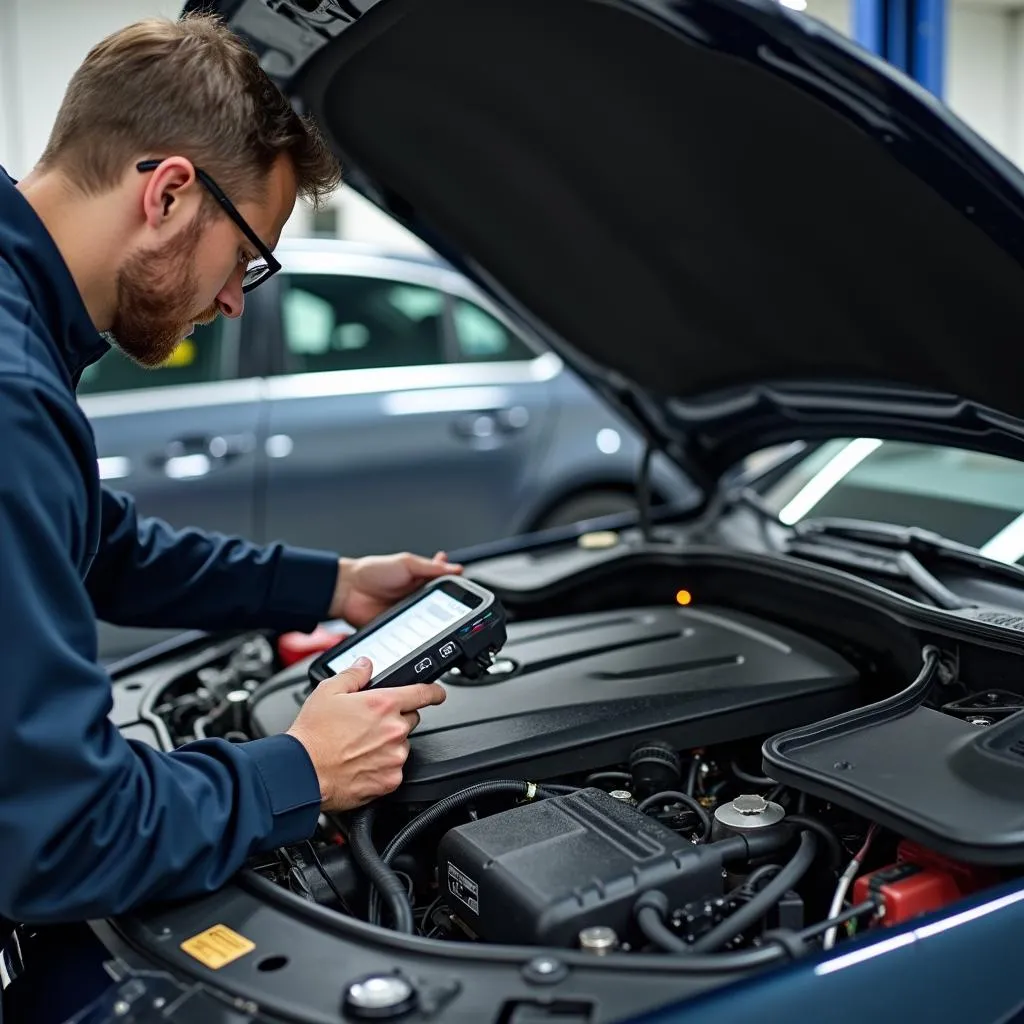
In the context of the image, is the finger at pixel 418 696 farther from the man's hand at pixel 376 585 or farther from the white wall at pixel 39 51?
the white wall at pixel 39 51

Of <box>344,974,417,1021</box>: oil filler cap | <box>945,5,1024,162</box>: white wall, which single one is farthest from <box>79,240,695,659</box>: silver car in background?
<box>945,5,1024,162</box>: white wall

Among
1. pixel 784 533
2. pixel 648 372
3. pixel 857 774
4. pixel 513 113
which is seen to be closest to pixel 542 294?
pixel 648 372

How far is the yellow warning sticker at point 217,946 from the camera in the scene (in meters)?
1.13

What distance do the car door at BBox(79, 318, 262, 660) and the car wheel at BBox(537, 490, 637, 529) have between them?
1.13 metres

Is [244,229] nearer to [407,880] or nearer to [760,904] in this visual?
[407,880]

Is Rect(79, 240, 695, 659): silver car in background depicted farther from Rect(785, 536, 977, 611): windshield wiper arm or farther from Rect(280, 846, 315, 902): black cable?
Rect(280, 846, 315, 902): black cable

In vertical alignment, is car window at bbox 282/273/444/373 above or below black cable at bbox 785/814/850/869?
above

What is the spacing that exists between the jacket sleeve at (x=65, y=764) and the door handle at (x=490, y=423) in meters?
2.93

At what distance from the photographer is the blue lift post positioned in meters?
4.16

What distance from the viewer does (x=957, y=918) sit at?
1.12 m

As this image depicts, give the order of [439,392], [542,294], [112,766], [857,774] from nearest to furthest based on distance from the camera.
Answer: [112,766] < [857,774] < [542,294] < [439,392]

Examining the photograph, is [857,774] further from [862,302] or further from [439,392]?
[439,392]

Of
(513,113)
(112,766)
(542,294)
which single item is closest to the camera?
(112,766)

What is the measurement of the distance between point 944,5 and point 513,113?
3.15m
